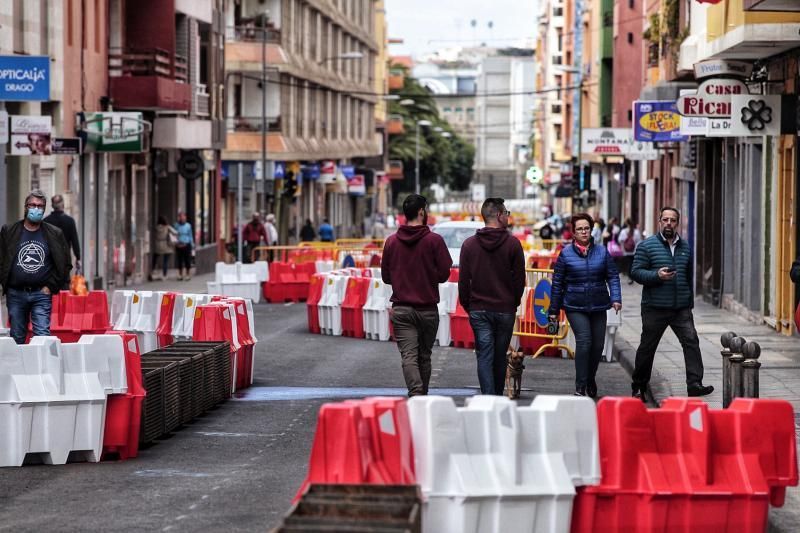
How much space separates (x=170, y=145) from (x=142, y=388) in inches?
1284

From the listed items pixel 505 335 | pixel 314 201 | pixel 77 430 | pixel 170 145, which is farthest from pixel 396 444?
pixel 314 201

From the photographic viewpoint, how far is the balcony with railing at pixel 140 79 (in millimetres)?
40875

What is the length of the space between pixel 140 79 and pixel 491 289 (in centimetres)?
2828

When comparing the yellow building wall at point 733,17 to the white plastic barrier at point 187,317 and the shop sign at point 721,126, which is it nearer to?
the shop sign at point 721,126

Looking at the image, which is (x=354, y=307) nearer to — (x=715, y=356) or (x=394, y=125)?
(x=715, y=356)

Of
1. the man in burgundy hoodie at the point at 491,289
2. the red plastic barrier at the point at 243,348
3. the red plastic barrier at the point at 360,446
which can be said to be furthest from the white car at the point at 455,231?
the red plastic barrier at the point at 360,446

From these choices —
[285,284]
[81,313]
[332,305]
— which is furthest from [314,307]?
[285,284]

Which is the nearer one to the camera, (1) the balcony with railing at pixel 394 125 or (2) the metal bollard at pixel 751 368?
(2) the metal bollard at pixel 751 368

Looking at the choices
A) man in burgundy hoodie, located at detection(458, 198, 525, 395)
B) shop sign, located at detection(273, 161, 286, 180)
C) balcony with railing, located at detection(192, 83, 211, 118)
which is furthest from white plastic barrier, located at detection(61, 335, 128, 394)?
Answer: shop sign, located at detection(273, 161, 286, 180)

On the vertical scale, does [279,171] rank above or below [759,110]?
below

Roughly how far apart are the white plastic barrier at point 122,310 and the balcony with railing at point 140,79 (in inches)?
789

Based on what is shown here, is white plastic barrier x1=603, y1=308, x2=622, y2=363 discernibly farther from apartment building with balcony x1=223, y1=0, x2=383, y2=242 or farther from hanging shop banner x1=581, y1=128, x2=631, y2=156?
apartment building with balcony x1=223, y1=0, x2=383, y2=242

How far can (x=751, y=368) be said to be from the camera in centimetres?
1220

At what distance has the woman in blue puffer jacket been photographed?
15.1 meters
